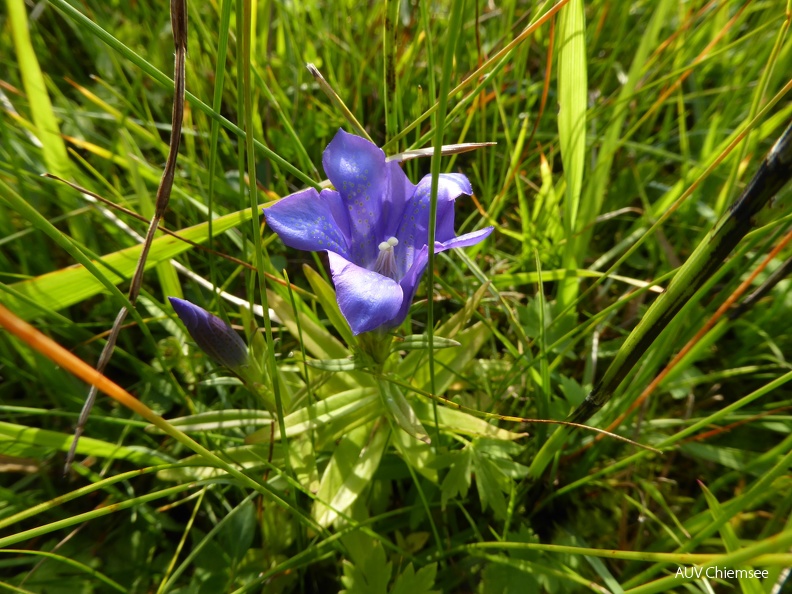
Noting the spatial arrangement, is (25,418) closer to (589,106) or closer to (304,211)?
(304,211)

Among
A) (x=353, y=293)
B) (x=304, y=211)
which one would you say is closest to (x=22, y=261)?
(x=304, y=211)

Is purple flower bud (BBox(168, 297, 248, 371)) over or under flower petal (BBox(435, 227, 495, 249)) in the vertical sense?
under

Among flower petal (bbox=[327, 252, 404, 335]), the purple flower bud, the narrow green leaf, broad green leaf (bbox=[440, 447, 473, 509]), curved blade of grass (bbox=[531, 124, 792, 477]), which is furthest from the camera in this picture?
the narrow green leaf

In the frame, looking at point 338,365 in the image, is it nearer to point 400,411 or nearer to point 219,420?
point 400,411

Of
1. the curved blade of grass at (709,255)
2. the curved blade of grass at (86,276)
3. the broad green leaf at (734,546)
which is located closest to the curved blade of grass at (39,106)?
the curved blade of grass at (86,276)

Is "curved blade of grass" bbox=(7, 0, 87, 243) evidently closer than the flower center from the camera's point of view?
No

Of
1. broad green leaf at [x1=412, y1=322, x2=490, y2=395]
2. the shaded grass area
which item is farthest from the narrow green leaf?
broad green leaf at [x1=412, y1=322, x2=490, y2=395]

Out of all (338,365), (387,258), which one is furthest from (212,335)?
(387,258)

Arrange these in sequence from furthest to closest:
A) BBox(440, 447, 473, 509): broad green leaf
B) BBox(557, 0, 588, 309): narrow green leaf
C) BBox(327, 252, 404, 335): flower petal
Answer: BBox(557, 0, 588, 309): narrow green leaf → BBox(440, 447, 473, 509): broad green leaf → BBox(327, 252, 404, 335): flower petal

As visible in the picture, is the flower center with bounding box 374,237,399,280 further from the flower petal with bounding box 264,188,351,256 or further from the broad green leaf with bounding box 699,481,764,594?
the broad green leaf with bounding box 699,481,764,594
